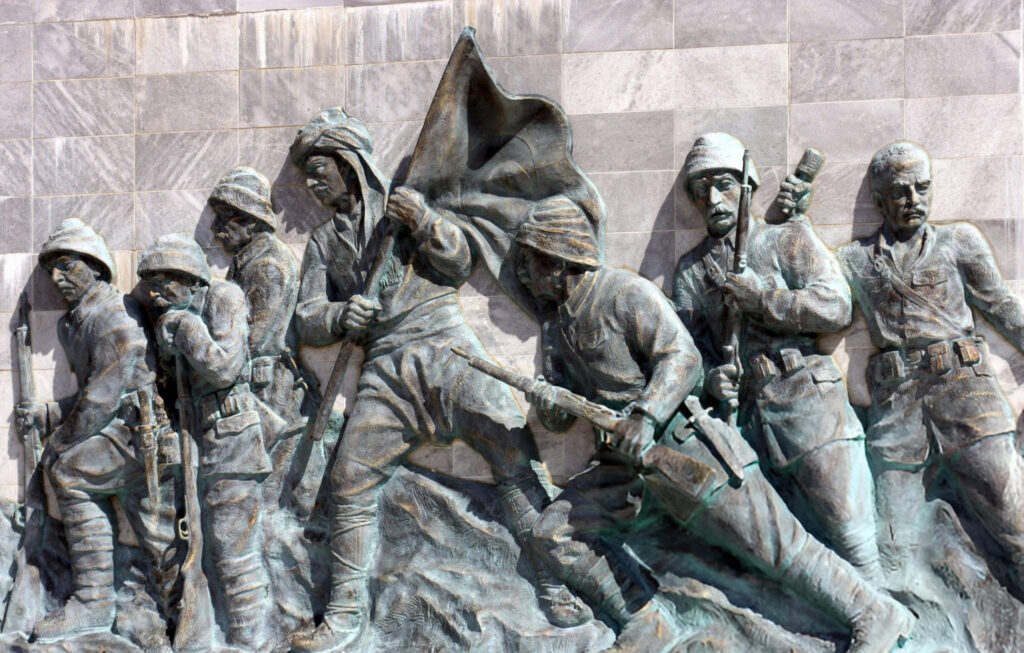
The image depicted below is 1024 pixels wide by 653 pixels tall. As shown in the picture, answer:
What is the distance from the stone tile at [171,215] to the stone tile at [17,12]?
1334mm

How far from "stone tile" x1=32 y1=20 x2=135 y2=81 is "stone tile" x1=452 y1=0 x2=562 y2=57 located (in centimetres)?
204

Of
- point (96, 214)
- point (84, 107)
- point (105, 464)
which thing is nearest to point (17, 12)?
point (84, 107)

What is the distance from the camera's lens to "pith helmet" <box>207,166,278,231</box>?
26.5 feet

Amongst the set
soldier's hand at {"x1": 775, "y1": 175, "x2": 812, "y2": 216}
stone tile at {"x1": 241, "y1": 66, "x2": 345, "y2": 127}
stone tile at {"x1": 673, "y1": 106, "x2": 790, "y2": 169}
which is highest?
stone tile at {"x1": 241, "y1": 66, "x2": 345, "y2": 127}

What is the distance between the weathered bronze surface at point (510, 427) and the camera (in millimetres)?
7262

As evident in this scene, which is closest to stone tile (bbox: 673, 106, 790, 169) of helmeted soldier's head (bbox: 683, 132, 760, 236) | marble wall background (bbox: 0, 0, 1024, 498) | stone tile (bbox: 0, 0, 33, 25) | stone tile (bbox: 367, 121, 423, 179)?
marble wall background (bbox: 0, 0, 1024, 498)

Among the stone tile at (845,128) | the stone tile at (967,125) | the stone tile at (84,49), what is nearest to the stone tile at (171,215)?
the stone tile at (84,49)

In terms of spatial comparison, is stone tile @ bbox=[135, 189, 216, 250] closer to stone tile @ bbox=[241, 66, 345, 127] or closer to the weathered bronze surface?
the weathered bronze surface

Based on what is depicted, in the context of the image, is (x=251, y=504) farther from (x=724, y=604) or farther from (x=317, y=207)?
(x=724, y=604)

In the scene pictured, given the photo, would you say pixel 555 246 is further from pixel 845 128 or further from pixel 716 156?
pixel 845 128

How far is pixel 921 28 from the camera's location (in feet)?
25.4

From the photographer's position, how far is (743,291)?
739 centimetres

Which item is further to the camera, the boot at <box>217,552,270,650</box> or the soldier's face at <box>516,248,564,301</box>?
the boot at <box>217,552,270,650</box>

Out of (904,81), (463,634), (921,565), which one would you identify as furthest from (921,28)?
(463,634)
